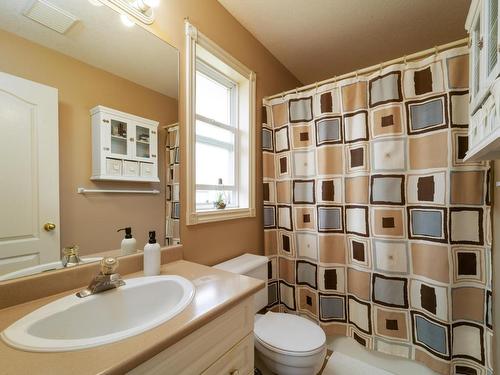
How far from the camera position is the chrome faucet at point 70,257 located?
0.88 meters

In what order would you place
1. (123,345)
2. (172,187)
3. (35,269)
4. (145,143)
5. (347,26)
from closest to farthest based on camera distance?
(123,345), (35,269), (145,143), (172,187), (347,26)

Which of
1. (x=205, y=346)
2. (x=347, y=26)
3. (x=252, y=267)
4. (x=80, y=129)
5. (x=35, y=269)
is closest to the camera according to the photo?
(x=205, y=346)

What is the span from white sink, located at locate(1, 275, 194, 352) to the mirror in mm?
224

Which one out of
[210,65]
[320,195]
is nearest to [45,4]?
[210,65]

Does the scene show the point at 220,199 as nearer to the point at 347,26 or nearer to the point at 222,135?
the point at 222,135

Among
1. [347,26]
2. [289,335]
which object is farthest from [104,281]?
[347,26]

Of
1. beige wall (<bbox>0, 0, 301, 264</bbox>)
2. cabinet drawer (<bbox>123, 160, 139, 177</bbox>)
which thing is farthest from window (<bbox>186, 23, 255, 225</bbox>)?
cabinet drawer (<bbox>123, 160, 139, 177</bbox>)

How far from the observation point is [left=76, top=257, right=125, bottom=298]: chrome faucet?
0.80 m

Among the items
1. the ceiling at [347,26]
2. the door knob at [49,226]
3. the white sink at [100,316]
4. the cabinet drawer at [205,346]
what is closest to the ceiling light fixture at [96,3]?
the ceiling at [347,26]

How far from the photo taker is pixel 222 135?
1.78 m

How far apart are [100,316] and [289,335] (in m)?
0.95

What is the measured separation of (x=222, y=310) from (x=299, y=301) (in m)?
1.22

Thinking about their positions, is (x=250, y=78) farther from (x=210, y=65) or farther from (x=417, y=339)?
(x=417, y=339)

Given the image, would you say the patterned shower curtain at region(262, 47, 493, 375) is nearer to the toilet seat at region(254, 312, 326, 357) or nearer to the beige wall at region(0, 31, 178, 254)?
the toilet seat at region(254, 312, 326, 357)
